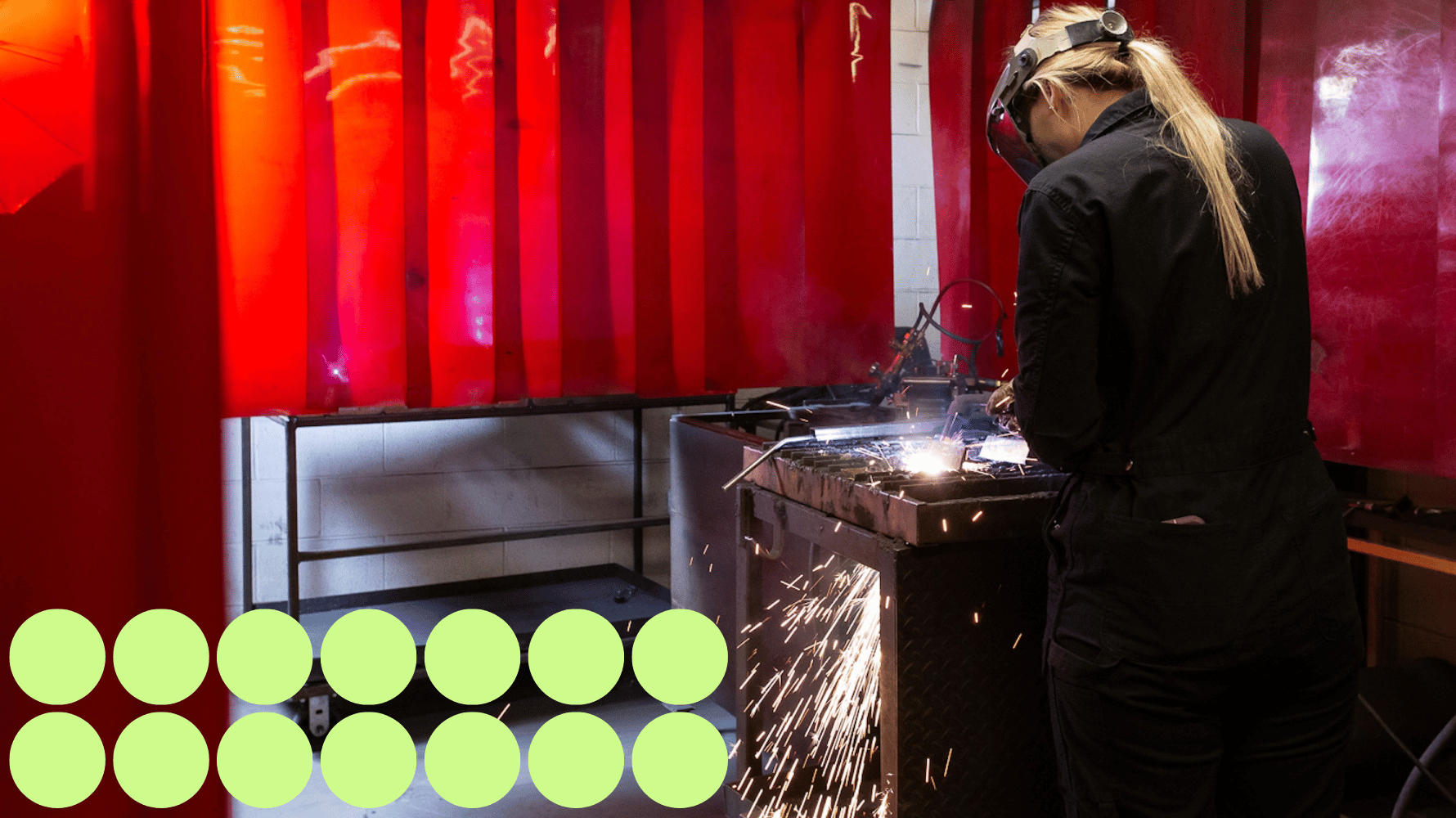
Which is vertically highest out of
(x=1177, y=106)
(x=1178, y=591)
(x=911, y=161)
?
(x=911, y=161)

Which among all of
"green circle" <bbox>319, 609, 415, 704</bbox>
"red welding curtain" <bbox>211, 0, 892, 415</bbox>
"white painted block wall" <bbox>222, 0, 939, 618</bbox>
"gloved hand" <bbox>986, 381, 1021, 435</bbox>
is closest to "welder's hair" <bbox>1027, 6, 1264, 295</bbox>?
"gloved hand" <bbox>986, 381, 1021, 435</bbox>

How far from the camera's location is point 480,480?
117 inches

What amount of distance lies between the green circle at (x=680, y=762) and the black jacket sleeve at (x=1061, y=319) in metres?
1.36

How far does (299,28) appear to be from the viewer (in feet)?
6.95

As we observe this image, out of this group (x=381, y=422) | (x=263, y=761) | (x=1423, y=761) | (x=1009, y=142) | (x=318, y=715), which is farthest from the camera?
(x=381, y=422)

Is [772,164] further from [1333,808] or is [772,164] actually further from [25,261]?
[1333,808]

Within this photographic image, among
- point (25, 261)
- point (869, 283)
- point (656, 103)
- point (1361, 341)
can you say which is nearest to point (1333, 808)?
point (1361, 341)

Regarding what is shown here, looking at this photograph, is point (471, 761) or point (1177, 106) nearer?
point (1177, 106)

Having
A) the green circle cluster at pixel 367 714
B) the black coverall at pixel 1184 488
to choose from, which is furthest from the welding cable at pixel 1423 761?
the green circle cluster at pixel 367 714

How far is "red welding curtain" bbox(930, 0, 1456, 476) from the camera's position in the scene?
1821mm

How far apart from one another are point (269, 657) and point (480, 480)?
793mm

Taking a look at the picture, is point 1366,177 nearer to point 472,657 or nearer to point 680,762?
point 680,762

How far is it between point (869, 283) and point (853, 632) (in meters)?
1.12

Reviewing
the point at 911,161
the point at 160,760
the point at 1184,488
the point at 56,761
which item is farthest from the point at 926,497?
the point at 911,161
